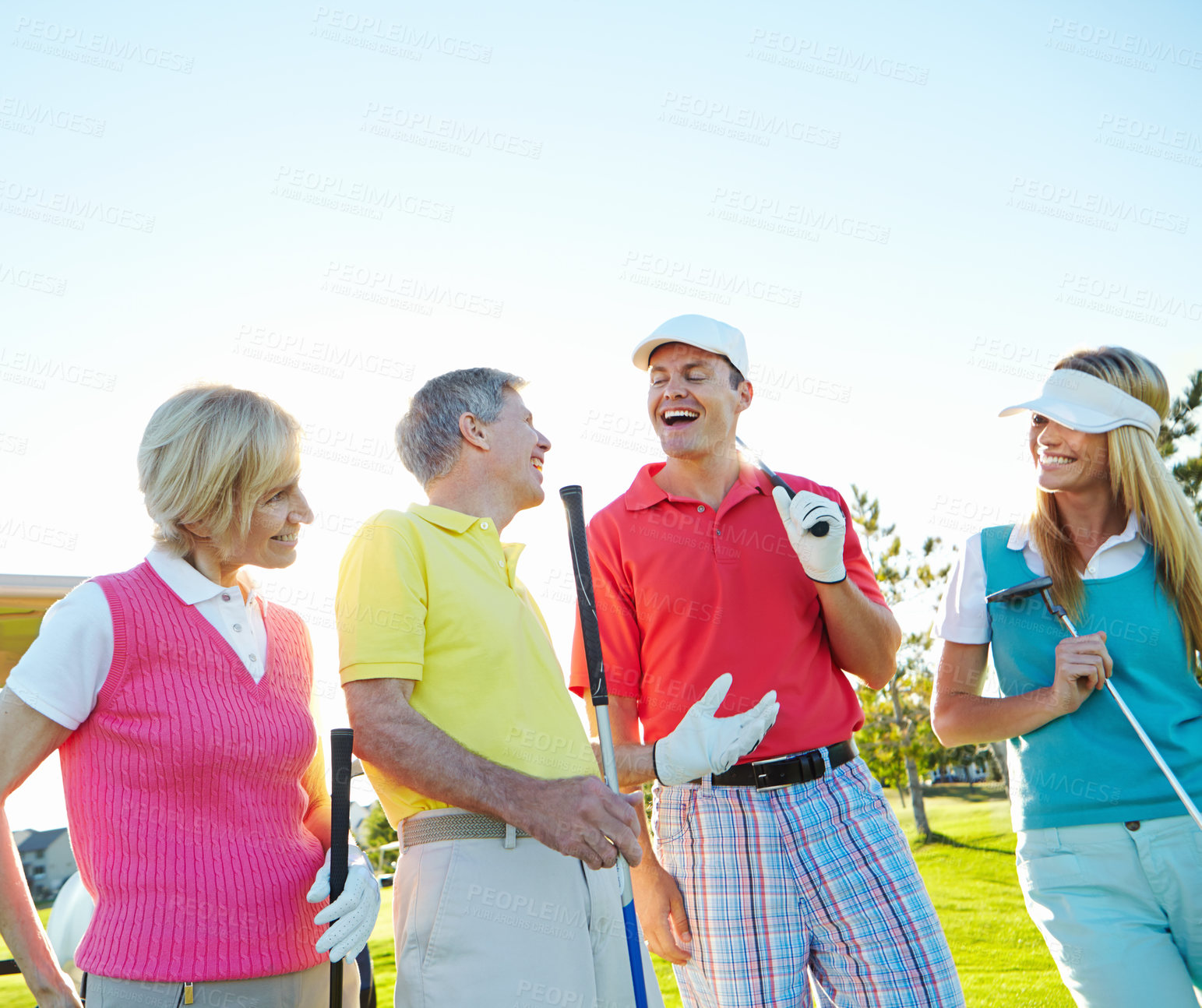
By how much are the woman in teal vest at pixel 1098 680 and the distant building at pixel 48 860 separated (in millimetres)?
4799

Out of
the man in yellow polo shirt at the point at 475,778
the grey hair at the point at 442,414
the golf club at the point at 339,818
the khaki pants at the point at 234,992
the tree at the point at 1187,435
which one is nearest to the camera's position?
the khaki pants at the point at 234,992

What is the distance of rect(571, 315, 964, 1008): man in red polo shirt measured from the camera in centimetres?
252

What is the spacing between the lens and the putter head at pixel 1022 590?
8.73 feet

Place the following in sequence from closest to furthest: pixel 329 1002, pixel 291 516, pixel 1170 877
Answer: pixel 329 1002, pixel 291 516, pixel 1170 877

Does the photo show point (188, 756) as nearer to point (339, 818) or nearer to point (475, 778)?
point (339, 818)

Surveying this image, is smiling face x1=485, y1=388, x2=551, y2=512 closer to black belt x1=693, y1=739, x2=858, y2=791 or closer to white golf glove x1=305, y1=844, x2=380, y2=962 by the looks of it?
black belt x1=693, y1=739, x2=858, y2=791

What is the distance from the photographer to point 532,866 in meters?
2.07

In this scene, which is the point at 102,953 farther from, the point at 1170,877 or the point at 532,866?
the point at 1170,877

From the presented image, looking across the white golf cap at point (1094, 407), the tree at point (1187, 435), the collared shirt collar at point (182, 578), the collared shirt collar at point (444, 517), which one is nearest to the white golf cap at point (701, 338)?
the white golf cap at point (1094, 407)

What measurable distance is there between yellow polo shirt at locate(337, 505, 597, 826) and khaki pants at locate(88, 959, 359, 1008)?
0.37 meters

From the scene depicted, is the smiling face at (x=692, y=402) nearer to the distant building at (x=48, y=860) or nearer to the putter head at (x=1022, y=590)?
the putter head at (x=1022, y=590)

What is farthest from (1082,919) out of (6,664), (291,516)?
(6,664)

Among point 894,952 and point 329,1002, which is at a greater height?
point 329,1002

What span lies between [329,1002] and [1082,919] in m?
1.80
